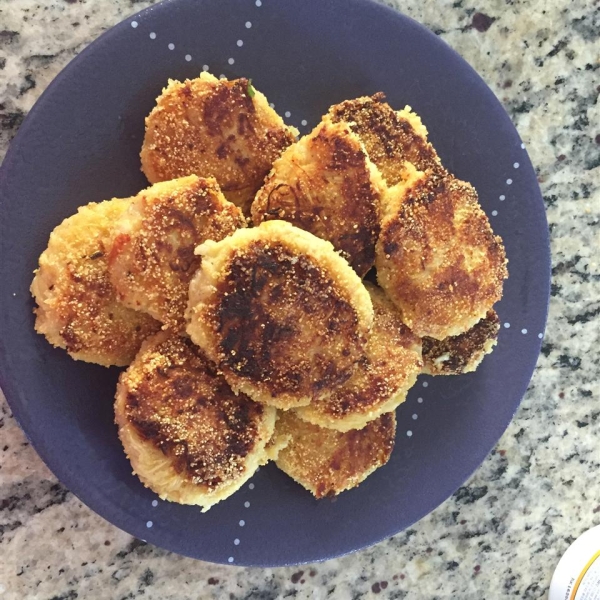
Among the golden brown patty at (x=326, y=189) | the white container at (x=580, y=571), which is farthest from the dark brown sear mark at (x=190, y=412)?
the white container at (x=580, y=571)

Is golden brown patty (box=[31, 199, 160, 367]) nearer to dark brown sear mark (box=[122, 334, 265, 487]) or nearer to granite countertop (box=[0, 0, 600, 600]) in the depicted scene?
dark brown sear mark (box=[122, 334, 265, 487])

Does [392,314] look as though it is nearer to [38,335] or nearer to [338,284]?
[338,284]

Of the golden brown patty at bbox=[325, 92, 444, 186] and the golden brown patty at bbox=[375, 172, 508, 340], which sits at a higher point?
the golden brown patty at bbox=[325, 92, 444, 186]

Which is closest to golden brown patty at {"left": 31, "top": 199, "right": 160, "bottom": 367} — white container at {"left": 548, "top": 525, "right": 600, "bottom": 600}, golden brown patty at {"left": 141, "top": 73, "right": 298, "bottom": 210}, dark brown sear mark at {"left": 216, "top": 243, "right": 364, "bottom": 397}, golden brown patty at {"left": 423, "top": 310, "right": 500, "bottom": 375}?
golden brown patty at {"left": 141, "top": 73, "right": 298, "bottom": 210}

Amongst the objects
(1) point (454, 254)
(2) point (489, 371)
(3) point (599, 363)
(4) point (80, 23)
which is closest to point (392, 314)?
(1) point (454, 254)

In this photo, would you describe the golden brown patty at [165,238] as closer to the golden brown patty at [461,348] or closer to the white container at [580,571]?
the golden brown patty at [461,348]

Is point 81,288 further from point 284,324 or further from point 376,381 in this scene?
point 376,381

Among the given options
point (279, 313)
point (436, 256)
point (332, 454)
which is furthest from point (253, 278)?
point (332, 454)

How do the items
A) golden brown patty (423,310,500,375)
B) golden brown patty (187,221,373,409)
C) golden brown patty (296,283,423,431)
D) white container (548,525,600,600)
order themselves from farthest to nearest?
white container (548,525,600,600) < golden brown patty (423,310,500,375) < golden brown patty (296,283,423,431) < golden brown patty (187,221,373,409)
